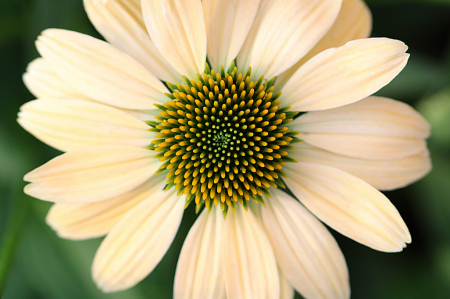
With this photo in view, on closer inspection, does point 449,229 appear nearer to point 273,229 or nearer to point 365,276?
point 365,276

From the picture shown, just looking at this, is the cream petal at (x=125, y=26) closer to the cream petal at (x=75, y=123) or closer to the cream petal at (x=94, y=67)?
the cream petal at (x=94, y=67)

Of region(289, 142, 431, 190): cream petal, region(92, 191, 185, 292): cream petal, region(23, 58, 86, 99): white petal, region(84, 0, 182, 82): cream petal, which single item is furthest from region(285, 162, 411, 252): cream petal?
region(23, 58, 86, 99): white petal

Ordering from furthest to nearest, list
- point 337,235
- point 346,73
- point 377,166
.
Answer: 1. point 337,235
2. point 377,166
3. point 346,73

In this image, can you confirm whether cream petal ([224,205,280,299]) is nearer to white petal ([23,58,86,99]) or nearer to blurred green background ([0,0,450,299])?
blurred green background ([0,0,450,299])

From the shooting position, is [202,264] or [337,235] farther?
[337,235]

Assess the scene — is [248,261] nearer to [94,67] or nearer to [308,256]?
[308,256]

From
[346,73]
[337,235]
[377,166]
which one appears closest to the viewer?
[346,73]

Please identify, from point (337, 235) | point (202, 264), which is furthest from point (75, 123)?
point (337, 235)
